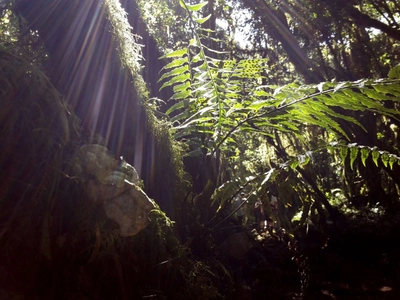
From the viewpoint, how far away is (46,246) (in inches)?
53.7

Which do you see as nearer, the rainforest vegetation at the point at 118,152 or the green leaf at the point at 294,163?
the rainforest vegetation at the point at 118,152

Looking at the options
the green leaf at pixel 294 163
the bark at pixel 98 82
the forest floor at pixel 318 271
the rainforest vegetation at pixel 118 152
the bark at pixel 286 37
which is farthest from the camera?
the bark at pixel 286 37

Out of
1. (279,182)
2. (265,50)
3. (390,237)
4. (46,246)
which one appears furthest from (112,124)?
(265,50)

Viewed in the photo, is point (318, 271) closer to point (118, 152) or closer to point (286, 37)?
point (118, 152)

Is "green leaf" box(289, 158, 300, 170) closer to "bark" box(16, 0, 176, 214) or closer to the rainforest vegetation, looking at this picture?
the rainforest vegetation

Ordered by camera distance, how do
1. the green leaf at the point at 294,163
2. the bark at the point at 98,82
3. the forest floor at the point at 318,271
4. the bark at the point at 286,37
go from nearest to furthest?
1. the bark at the point at 98,82
2. the green leaf at the point at 294,163
3. the forest floor at the point at 318,271
4. the bark at the point at 286,37

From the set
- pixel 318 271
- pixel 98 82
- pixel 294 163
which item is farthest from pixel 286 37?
pixel 98 82

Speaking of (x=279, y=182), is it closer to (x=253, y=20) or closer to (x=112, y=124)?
(x=112, y=124)

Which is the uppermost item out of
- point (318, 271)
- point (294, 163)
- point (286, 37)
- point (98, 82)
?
point (286, 37)

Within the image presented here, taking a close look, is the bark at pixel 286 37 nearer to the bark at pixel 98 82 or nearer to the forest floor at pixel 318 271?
the forest floor at pixel 318 271


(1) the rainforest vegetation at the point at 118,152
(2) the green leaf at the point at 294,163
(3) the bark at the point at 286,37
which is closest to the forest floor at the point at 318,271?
(1) the rainforest vegetation at the point at 118,152

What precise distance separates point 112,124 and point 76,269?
2.51 feet

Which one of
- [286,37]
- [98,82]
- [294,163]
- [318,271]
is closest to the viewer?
[98,82]

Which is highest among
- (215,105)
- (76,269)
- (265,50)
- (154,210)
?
(265,50)
